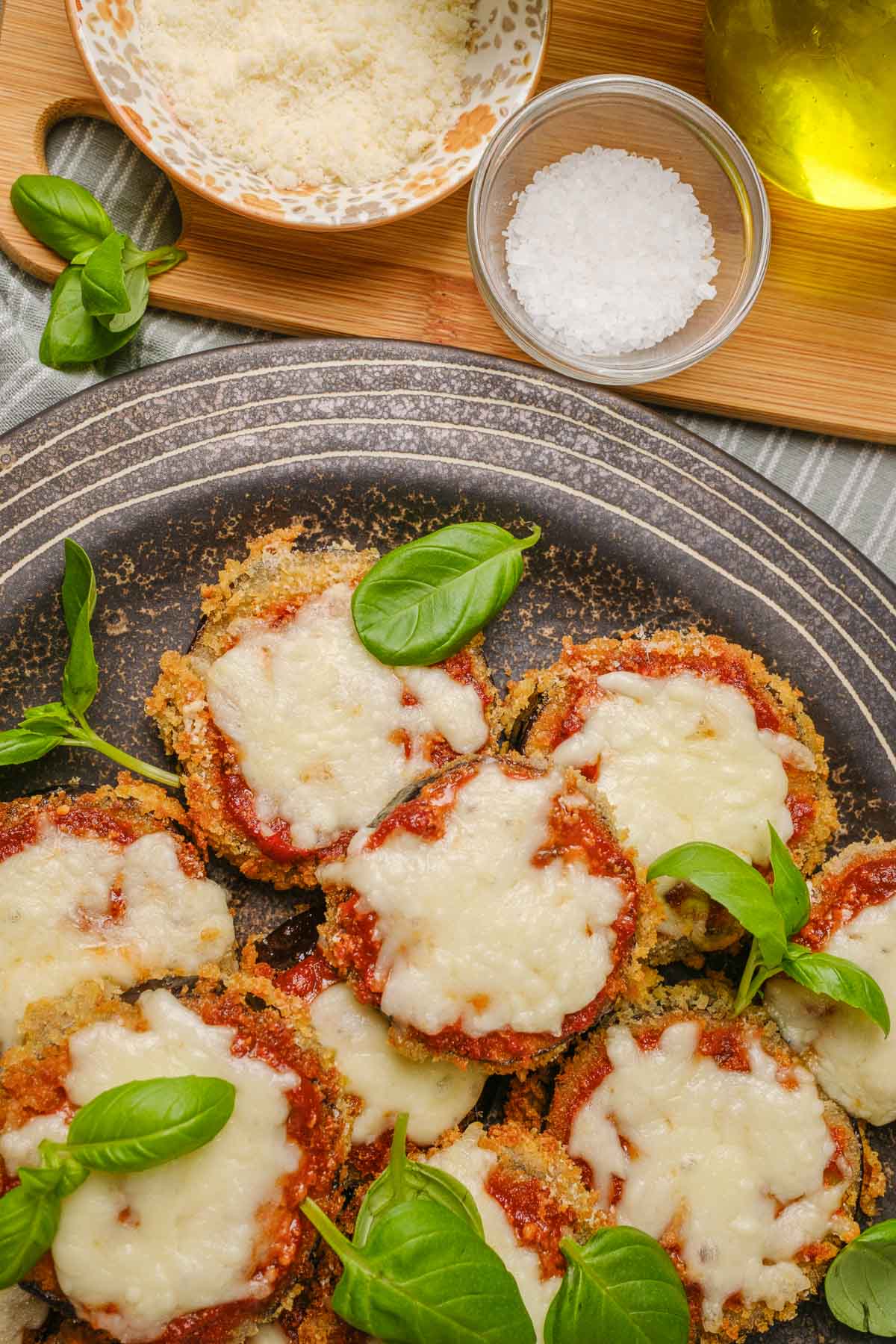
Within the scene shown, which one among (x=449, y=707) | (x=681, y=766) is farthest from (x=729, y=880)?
(x=449, y=707)

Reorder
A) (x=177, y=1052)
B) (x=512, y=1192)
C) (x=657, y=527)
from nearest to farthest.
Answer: (x=177, y=1052) → (x=512, y=1192) → (x=657, y=527)

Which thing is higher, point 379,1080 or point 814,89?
point 814,89

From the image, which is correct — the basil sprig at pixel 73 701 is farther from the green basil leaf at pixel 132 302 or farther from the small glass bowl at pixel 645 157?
the small glass bowl at pixel 645 157

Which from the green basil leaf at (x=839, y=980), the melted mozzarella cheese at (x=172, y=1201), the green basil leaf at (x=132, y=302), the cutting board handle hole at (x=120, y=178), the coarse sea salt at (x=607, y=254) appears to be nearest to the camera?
the melted mozzarella cheese at (x=172, y=1201)

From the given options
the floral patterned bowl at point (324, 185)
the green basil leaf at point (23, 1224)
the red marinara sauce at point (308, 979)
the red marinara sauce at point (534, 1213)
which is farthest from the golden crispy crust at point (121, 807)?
the floral patterned bowl at point (324, 185)

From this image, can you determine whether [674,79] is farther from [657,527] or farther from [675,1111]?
[675,1111]

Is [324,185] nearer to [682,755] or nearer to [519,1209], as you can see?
[682,755]

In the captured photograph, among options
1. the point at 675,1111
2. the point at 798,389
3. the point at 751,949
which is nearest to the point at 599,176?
the point at 798,389
